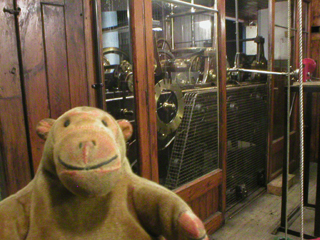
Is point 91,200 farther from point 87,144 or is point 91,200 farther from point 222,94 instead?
point 222,94

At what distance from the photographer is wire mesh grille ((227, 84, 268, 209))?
2941mm

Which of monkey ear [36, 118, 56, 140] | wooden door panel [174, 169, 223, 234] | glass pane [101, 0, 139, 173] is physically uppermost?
glass pane [101, 0, 139, 173]

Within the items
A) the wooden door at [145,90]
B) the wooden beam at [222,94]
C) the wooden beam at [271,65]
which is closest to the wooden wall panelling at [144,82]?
the wooden door at [145,90]

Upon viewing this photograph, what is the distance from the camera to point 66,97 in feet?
5.01

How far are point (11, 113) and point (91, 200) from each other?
745 millimetres

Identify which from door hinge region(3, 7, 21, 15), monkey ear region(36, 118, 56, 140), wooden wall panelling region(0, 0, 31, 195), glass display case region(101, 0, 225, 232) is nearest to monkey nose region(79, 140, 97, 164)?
monkey ear region(36, 118, 56, 140)

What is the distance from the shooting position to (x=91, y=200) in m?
→ 0.84

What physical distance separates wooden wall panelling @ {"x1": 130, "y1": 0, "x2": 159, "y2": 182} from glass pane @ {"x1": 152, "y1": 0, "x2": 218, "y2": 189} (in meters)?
0.13

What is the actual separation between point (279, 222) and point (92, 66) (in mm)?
2292

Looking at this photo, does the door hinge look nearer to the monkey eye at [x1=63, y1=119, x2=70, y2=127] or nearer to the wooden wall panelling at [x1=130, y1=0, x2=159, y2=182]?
the wooden wall panelling at [x1=130, y1=0, x2=159, y2=182]

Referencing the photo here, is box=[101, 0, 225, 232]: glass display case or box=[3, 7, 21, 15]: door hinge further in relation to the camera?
box=[101, 0, 225, 232]: glass display case

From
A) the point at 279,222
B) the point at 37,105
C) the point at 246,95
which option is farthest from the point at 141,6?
the point at 279,222

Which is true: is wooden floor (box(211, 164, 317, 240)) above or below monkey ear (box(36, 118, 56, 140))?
below

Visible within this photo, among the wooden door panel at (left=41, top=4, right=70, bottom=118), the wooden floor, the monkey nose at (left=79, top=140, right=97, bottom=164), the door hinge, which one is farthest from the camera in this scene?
the wooden floor
